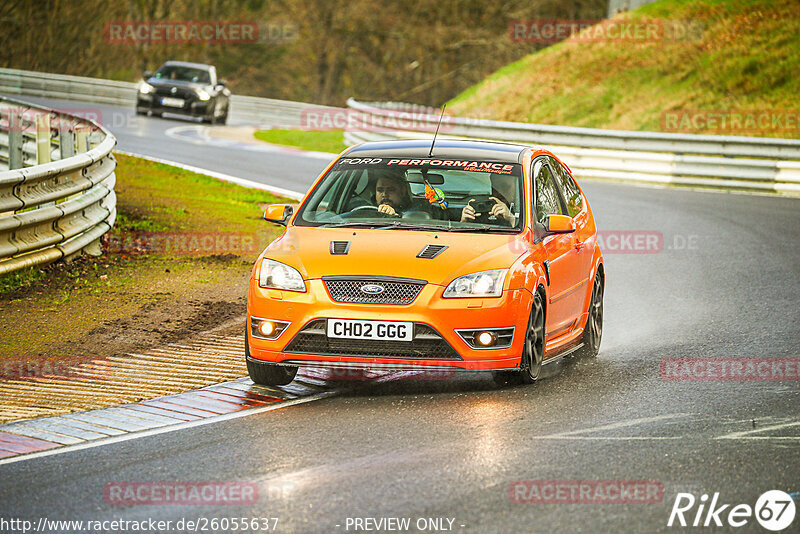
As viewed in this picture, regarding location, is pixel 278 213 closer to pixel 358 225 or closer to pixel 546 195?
pixel 358 225

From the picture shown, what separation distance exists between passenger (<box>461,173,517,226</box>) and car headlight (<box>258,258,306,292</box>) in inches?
55.0

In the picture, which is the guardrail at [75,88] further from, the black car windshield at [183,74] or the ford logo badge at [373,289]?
the ford logo badge at [373,289]

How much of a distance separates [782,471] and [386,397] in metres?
2.72

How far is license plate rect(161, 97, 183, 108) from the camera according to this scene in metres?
35.2

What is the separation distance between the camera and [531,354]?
8148 millimetres

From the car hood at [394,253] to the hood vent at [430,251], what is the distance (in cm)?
3

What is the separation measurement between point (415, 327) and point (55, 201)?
19.7 ft

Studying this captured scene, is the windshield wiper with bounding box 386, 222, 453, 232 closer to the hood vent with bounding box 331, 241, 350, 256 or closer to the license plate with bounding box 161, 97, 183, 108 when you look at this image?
the hood vent with bounding box 331, 241, 350, 256

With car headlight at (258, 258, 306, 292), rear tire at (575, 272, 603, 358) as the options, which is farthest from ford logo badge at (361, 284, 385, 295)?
rear tire at (575, 272, 603, 358)

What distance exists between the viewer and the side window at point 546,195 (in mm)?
9023

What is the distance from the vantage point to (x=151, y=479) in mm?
5938

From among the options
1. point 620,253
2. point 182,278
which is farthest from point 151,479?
point 620,253

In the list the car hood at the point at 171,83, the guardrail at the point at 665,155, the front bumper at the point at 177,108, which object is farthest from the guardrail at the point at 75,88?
the guardrail at the point at 665,155

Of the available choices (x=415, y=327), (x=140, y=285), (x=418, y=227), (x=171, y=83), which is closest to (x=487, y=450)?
(x=415, y=327)
